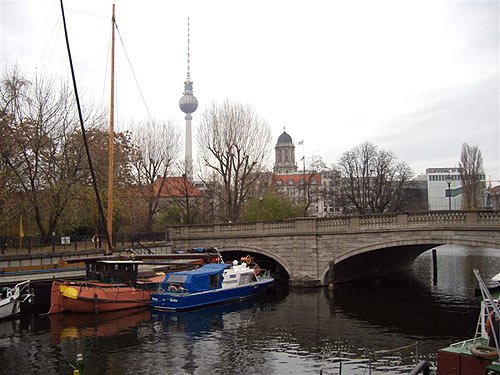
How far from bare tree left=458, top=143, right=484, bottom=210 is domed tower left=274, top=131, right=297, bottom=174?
90.1 m

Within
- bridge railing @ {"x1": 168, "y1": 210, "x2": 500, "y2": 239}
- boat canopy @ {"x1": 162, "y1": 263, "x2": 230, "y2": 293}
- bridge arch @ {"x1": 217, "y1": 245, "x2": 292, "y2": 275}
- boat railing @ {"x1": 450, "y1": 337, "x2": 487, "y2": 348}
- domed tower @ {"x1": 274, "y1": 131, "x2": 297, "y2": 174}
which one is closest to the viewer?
boat railing @ {"x1": 450, "y1": 337, "x2": 487, "y2": 348}

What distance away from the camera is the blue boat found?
28516mm

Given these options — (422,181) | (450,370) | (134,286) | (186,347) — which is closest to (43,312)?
(134,286)

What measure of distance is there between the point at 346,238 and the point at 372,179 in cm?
3235

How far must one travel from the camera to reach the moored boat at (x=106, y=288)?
26.7 m

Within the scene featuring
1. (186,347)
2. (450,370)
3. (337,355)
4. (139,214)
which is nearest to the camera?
(450,370)

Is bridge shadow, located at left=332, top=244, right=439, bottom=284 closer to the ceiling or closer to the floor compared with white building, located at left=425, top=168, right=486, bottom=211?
closer to the floor

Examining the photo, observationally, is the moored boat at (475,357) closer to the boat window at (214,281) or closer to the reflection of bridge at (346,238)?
the reflection of bridge at (346,238)

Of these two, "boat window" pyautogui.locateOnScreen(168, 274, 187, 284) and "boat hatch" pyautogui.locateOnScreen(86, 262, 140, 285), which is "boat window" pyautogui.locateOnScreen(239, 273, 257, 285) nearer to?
"boat window" pyautogui.locateOnScreen(168, 274, 187, 284)

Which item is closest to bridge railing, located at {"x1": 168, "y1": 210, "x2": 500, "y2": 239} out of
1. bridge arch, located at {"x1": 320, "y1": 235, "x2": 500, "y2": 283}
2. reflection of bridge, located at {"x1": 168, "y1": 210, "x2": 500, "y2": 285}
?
reflection of bridge, located at {"x1": 168, "y1": 210, "x2": 500, "y2": 285}

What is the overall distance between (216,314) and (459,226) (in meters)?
14.7

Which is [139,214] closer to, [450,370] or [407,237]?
[407,237]

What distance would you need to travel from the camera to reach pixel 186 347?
2033 cm

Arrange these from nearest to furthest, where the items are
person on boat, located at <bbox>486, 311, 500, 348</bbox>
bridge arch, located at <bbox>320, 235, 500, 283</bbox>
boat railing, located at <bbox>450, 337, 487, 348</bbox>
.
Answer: person on boat, located at <bbox>486, 311, 500, 348</bbox> → boat railing, located at <bbox>450, 337, 487, 348</bbox> → bridge arch, located at <bbox>320, 235, 500, 283</bbox>
